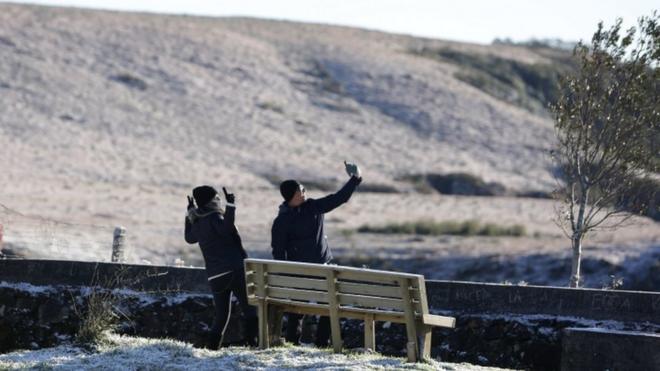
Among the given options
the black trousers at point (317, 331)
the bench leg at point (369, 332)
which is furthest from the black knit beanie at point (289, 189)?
the bench leg at point (369, 332)

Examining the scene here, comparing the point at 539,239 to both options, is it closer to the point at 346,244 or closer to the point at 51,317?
the point at 346,244

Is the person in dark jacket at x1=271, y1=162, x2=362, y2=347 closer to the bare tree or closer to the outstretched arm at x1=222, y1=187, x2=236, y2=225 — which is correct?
the outstretched arm at x1=222, y1=187, x2=236, y2=225

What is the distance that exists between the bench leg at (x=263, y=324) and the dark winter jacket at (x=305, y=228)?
654 millimetres

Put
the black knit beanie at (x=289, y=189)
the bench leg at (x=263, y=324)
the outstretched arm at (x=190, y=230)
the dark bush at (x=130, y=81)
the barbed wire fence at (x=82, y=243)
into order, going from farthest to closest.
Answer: the dark bush at (x=130, y=81), the barbed wire fence at (x=82, y=243), the black knit beanie at (x=289, y=189), the outstretched arm at (x=190, y=230), the bench leg at (x=263, y=324)

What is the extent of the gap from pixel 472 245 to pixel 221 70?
27.1 metres

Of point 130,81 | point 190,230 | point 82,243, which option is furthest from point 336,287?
point 130,81

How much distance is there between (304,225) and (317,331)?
0.92 m

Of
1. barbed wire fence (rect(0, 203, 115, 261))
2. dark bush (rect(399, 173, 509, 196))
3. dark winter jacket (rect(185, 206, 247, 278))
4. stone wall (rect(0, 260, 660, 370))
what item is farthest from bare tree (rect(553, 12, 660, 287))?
dark bush (rect(399, 173, 509, 196))

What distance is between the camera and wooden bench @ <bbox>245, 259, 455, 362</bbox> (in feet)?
39.8

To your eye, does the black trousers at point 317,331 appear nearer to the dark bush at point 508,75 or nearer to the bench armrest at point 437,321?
the bench armrest at point 437,321

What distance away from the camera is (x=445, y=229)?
43.8m

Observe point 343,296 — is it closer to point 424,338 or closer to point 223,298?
point 424,338

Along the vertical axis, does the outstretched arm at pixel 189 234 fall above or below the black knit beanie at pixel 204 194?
below

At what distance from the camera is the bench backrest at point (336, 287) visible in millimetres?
12141
